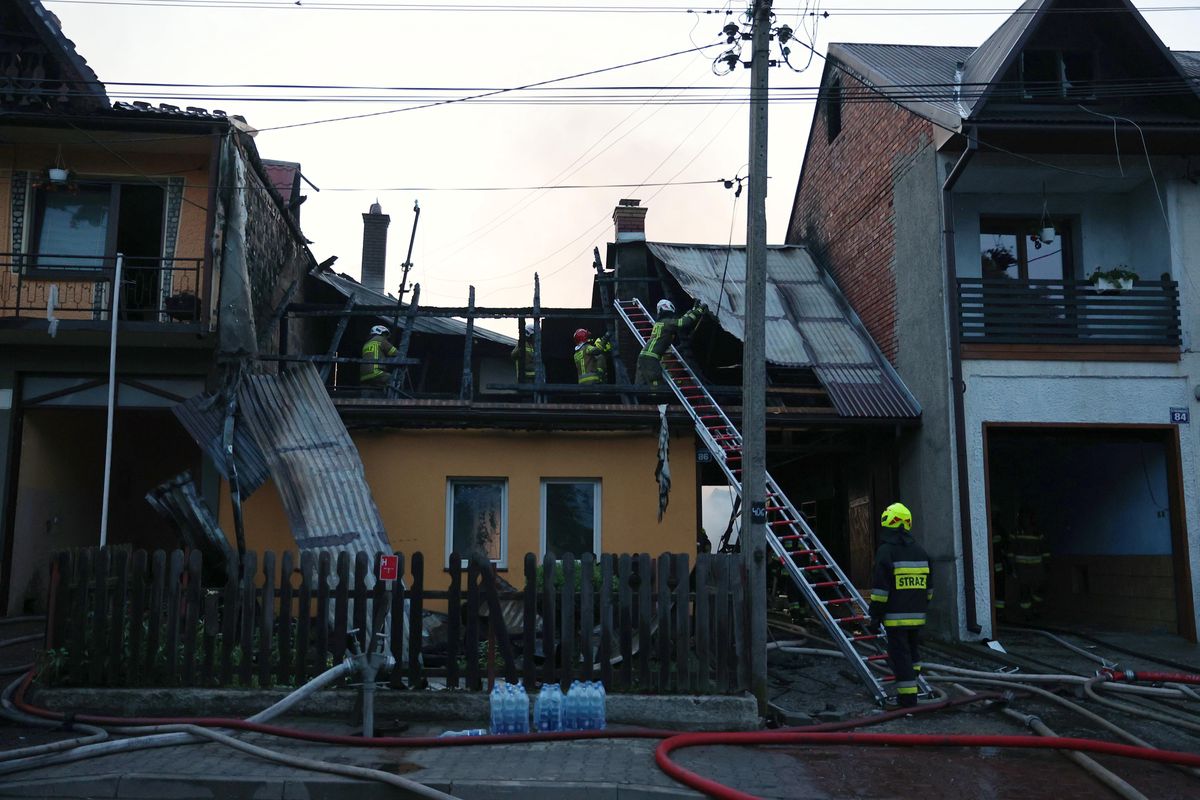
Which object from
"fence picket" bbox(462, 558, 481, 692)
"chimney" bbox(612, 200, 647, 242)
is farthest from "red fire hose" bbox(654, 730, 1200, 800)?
"chimney" bbox(612, 200, 647, 242)

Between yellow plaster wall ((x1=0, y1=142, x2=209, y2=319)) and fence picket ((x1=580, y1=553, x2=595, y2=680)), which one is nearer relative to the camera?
fence picket ((x1=580, y1=553, x2=595, y2=680))

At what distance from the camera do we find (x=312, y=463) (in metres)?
11.0

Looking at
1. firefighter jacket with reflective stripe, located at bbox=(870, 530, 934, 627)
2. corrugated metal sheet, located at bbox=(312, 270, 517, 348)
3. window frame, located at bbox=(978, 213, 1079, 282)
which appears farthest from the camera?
corrugated metal sheet, located at bbox=(312, 270, 517, 348)

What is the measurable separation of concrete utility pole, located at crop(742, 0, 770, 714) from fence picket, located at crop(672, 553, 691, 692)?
1.68 ft

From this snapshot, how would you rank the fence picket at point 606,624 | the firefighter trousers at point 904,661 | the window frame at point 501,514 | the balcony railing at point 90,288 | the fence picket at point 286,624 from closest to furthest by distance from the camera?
the fence picket at point 606,624 → the fence picket at point 286,624 → the firefighter trousers at point 904,661 → the window frame at point 501,514 → the balcony railing at point 90,288

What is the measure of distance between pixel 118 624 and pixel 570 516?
5749mm

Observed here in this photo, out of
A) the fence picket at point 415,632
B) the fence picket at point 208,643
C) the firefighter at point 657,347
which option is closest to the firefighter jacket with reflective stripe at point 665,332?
the firefighter at point 657,347

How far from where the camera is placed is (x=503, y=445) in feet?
40.6

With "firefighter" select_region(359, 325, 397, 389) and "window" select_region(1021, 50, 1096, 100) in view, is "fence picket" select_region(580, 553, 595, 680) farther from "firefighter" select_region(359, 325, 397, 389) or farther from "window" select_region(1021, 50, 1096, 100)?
"window" select_region(1021, 50, 1096, 100)

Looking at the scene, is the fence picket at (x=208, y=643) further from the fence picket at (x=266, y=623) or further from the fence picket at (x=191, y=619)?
the fence picket at (x=266, y=623)

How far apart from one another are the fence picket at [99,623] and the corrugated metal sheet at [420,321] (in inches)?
330

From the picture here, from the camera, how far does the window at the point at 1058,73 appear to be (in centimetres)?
1308

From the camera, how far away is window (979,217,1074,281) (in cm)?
1445

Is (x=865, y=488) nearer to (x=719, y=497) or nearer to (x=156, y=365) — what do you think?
(x=719, y=497)
